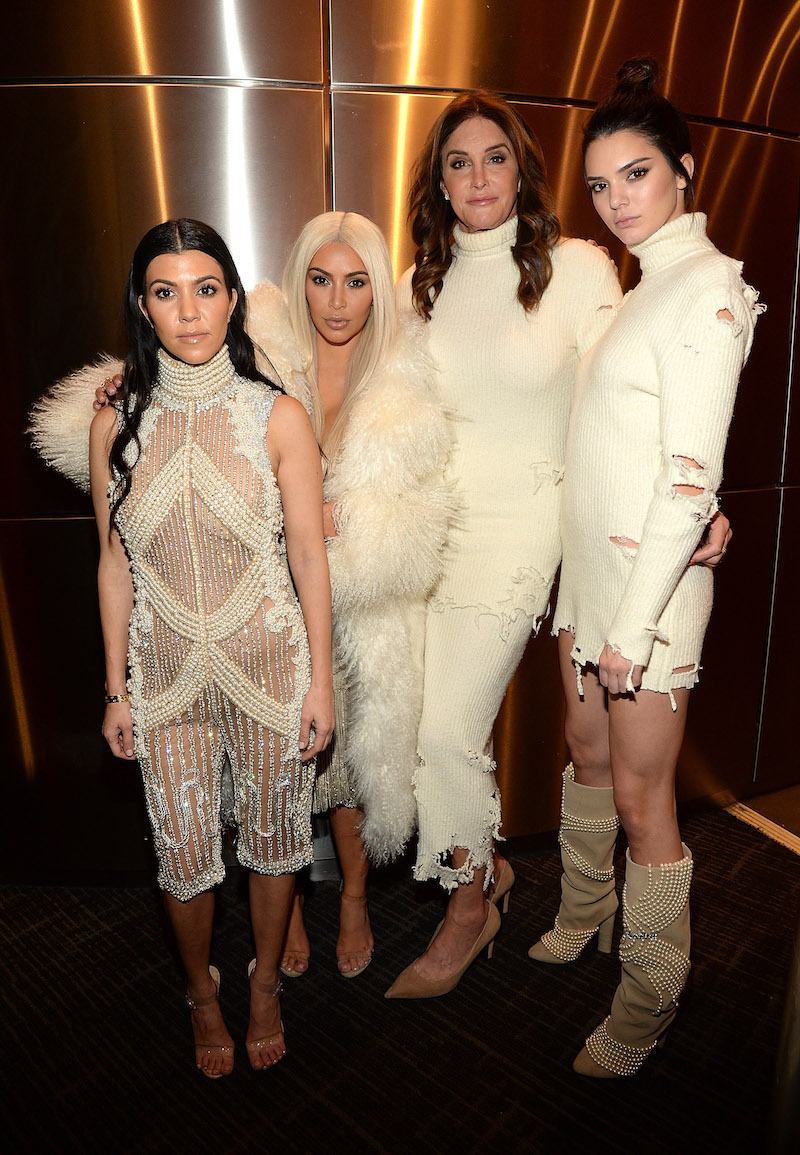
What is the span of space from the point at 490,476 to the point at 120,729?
96cm

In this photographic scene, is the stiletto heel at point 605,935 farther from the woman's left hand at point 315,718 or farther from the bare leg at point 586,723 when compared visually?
the woman's left hand at point 315,718

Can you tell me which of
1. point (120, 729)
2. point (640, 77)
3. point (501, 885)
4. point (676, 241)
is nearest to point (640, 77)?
point (640, 77)

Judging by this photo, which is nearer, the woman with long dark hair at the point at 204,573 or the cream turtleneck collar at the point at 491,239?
the woman with long dark hair at the point at 204,573

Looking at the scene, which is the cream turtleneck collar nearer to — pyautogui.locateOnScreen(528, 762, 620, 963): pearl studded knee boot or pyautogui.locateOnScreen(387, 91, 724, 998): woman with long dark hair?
pyautogui.locateOnScreen(387, 91, 724, 998): woman with long dark hair

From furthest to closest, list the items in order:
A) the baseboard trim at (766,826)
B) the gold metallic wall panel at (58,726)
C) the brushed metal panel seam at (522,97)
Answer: the baseboard trim at (766,826) < the gold metallic wall panel at (58,726) < the brushed metal panel seam at (522,97)

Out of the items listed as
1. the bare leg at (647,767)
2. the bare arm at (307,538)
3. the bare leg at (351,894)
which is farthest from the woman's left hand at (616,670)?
the bare leg at (351,894)

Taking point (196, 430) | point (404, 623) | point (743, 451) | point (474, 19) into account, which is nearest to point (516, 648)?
point (404, 623)

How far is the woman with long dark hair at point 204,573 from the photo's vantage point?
5.50ft

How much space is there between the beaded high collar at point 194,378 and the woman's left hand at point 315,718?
622mm

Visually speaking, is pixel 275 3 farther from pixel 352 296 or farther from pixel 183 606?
pixel 183 606

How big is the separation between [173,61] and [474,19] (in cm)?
77

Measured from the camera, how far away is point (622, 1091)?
1.90 metres

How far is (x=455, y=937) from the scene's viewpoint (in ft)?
7.27

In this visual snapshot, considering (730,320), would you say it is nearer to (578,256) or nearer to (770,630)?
(578,256)
